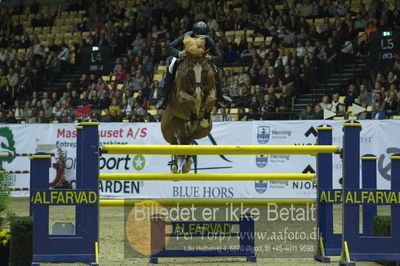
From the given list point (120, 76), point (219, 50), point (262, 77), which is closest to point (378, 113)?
point (262, 77)

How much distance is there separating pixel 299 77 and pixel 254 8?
164 inches

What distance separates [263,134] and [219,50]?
3.84 meters

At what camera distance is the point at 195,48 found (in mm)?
7527

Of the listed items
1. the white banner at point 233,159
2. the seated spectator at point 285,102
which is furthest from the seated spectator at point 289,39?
the white banner at point 233,159

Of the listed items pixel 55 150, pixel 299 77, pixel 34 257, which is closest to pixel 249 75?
pixel 299 77

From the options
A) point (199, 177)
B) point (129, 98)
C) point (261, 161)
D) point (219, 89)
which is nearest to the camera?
point (199, 177)

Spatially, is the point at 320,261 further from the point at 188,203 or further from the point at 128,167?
the point at 128,167

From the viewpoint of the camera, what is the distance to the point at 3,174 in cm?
657

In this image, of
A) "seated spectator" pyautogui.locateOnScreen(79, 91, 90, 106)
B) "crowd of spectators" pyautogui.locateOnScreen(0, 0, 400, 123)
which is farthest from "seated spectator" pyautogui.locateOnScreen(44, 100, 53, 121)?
"seated spectator" pyautogui.locateOnScreen(79, 91, 90, 106)

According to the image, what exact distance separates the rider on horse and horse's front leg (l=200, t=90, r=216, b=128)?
0.39 m

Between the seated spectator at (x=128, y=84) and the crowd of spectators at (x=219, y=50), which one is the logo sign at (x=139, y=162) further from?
the seated spectator at (x=128, y=84)

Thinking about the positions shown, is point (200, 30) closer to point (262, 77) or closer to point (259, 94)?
point (259, 94)

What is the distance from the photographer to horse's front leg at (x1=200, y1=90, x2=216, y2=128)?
7.59 metres

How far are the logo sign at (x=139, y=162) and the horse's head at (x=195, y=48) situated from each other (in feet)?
25.2
